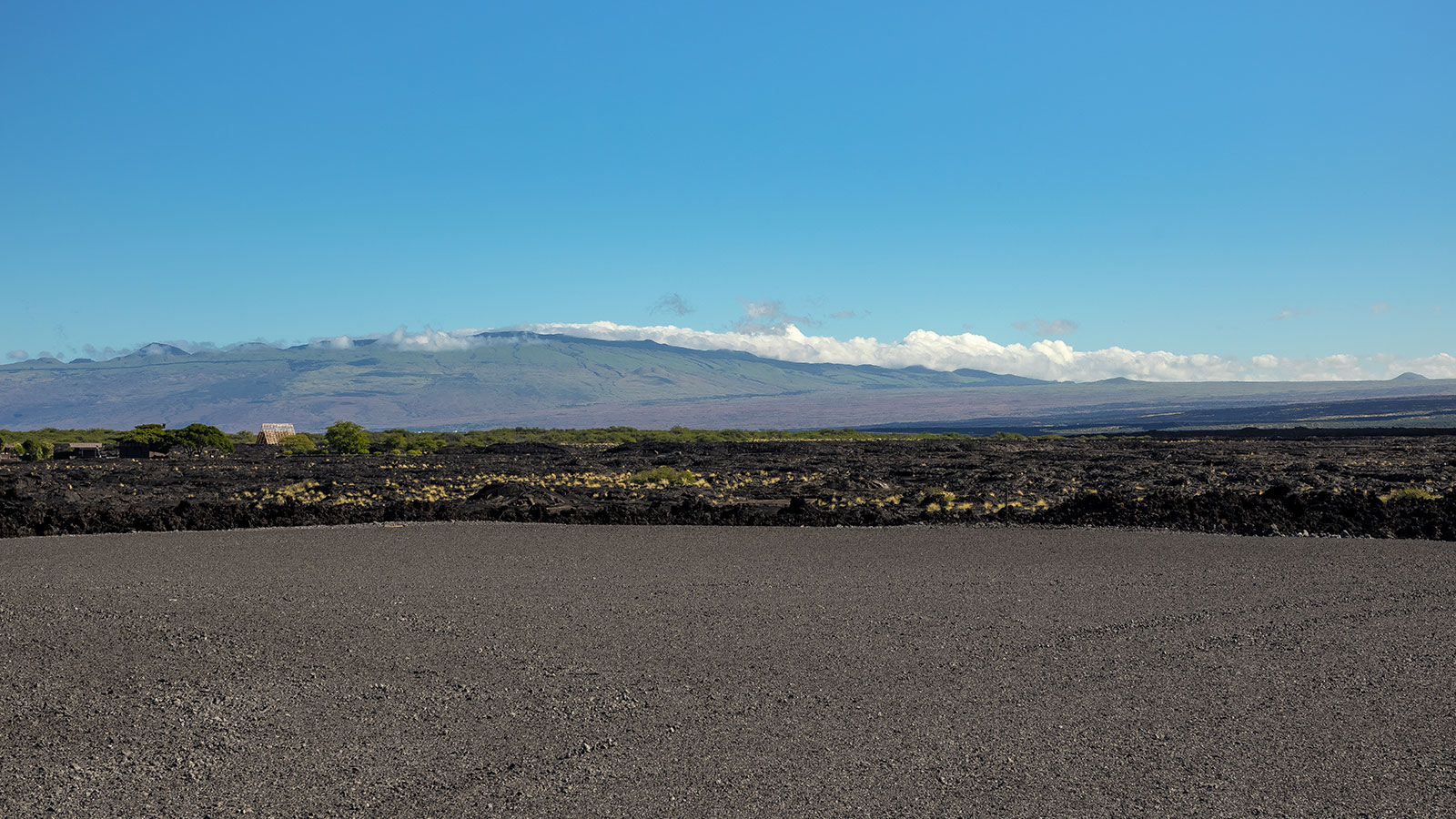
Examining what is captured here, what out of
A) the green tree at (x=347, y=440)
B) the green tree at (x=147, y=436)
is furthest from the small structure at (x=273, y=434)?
the green tree at (x=147, y=436)

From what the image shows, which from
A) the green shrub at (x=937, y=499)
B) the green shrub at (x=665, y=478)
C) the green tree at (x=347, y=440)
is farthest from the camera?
the green tree at (x=347, y=440)

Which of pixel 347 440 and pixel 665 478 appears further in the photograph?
pixel 347 440

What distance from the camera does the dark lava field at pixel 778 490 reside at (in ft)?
55.1

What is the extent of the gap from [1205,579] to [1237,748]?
19.3 ft

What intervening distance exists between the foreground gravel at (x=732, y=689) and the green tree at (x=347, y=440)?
31872 millimetres

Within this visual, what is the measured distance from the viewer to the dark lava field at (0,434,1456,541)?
16781mm

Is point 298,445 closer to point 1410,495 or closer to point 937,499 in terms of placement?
point 937,499

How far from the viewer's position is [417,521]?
1728 centimetres

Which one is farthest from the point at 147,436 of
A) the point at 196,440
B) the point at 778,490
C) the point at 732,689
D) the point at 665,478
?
the point at 732,689

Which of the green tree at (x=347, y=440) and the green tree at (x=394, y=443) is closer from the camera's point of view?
the green tree at (x=347, y=440)

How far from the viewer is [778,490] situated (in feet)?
79.1

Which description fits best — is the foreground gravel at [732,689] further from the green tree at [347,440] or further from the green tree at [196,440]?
the green tree at [196,440]

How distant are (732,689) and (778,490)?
16.8m

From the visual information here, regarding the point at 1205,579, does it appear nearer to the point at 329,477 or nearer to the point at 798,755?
the point at 798,755
